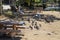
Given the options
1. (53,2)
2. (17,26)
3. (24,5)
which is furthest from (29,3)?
(17,26)

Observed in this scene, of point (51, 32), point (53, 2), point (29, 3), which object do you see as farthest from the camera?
point (53, 2)

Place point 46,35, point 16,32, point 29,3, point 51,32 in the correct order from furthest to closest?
point 29,3
point 51,32
point 46,35
point 16,32

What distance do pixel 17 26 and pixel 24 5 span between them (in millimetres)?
15415

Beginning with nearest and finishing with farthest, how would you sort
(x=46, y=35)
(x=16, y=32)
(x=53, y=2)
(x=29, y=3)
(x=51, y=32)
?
1. (x=16, y=32)
2. (x=46, y=35)
3. (x=51, y=32)
4. (x=29, y=3)
5. (x=53, y=2)

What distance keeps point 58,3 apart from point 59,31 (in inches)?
596

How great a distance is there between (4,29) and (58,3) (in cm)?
1724

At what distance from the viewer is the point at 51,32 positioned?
1063 cm

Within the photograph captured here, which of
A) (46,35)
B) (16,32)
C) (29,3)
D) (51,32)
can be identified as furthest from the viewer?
(29,3)

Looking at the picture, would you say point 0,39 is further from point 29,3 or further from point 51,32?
point 29,3

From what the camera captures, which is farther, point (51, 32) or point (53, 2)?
point (53, 2)

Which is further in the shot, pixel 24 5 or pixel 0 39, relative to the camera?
pixel 24 5

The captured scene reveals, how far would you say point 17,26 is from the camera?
9.24 m

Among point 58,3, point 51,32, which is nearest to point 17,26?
point 51,32

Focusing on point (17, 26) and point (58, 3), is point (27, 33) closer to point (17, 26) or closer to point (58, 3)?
point (17, 26)
